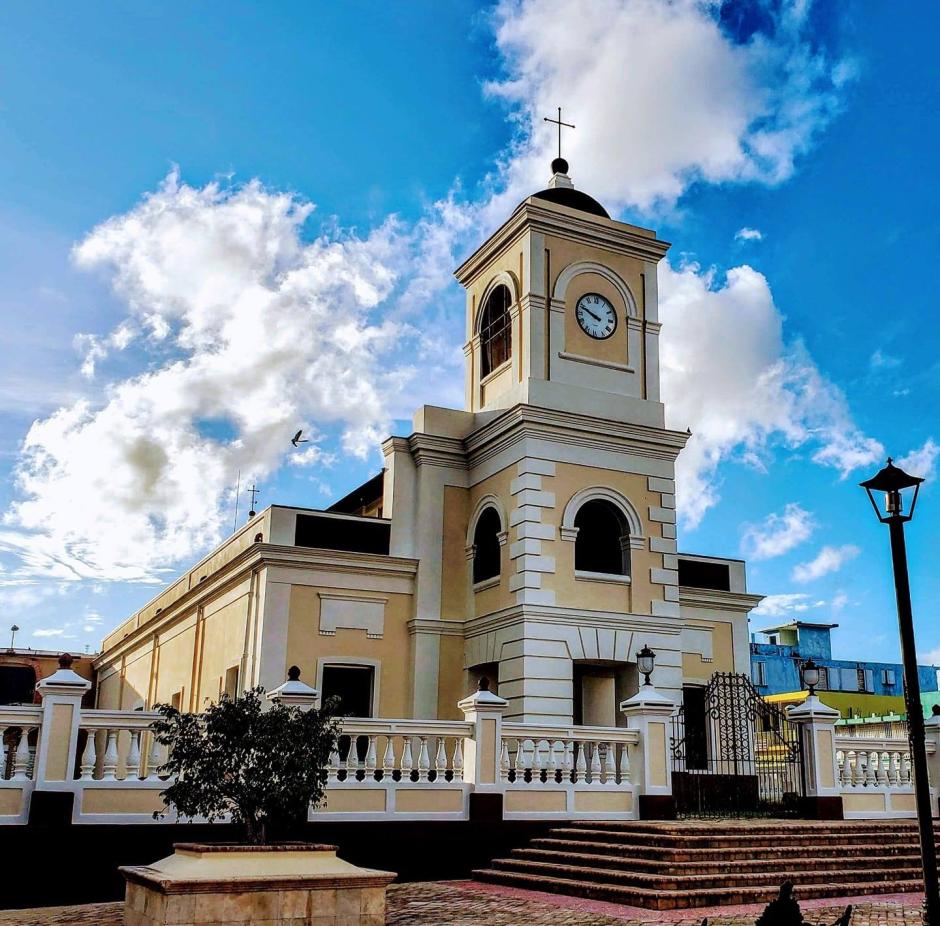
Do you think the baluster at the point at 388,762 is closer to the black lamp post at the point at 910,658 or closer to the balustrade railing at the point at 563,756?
the balustrade railing at the point at 563,756

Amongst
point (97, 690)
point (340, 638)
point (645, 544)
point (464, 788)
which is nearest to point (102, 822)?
point (464, 788)

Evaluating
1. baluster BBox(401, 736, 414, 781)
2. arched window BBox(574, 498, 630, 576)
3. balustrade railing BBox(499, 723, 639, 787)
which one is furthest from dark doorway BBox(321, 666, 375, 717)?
baluster BBox(401, 736, 414, 781)

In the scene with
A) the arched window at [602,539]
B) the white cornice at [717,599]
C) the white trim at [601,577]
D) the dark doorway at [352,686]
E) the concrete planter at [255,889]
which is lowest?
the concrete planter at [255,889]

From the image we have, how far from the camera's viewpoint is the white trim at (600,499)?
21.4 metres

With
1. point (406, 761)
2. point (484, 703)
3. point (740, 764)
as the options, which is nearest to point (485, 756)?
point (484, 703)

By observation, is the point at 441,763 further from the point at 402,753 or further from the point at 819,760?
the point at 819,760

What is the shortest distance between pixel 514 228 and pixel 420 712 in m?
10.3

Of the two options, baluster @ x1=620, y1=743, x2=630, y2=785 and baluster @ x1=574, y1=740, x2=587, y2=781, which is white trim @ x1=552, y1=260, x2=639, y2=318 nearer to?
baluster @ x1=620, y1=743, x2=630, y2=785

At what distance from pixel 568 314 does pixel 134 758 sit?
1324cm

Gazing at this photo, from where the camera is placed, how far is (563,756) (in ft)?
54.2

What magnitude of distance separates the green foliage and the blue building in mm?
39208

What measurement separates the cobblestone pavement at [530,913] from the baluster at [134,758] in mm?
1620

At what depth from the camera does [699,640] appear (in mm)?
25062

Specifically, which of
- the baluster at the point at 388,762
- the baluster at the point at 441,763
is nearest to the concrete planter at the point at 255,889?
the baluster at the point at 388,762
